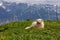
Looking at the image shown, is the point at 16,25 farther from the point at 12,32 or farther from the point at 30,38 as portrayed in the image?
the point at 30,38

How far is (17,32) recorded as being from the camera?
17.2 m

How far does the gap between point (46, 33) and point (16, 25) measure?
4.61m

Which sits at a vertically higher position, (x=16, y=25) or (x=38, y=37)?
(x=38, y=37)

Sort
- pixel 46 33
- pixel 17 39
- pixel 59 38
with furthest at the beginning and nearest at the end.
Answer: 1. pixel 46 33
2. pixel 59 38
3. pixel 17 39

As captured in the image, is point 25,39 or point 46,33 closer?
point 25,39

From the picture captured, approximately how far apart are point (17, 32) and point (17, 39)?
118 inches

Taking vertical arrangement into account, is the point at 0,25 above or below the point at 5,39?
below

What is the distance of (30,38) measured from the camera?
14.7 m

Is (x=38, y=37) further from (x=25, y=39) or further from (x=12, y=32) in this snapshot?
(x=12, y=32)

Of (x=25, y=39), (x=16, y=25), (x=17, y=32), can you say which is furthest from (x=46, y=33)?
(x=16, y=25)

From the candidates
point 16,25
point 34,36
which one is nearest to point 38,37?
point 34,36

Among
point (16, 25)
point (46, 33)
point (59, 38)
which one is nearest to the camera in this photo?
point (59, 38)

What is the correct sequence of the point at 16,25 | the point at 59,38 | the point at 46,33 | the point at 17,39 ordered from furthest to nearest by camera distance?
the point at 16,25, the point at 46,33, the point at 59,38, the point at 17,39

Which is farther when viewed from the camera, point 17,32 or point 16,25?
point 16,25
